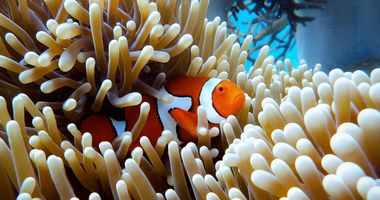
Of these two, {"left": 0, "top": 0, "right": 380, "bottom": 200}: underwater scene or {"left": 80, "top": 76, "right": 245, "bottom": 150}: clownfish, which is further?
{"left": 80, "top": 76, "right": 245, "bottom": 150}: clownfish

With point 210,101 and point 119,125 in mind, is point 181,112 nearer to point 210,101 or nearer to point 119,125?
point 210,101

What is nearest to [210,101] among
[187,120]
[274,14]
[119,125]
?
[187,120]

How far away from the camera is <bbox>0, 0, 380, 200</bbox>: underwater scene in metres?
0.84

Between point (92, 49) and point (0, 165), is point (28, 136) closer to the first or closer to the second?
point (0, 165)

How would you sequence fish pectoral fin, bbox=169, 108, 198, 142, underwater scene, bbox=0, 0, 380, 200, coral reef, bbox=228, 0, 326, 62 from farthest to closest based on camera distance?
coral reef, bbox=228, 0, 326, 62 → fish pectoral fin, bbox=169, 108, 198, 142 → underwater scene, bbox=0, 0, 380, 200

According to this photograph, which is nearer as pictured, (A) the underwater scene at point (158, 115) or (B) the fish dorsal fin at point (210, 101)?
(A) the underwater scene at point (158, 115)

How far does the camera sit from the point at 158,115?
1446mm

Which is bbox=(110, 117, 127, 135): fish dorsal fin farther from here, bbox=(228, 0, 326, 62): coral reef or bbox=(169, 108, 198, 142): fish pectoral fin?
bbox=(228, 0, 326, 62): coral reef

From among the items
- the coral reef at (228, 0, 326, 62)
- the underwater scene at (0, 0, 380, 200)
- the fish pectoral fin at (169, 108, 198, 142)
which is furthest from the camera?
the coral reef at (228, 0, 326, 62)

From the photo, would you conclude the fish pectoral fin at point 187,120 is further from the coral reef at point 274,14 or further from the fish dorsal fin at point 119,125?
the coral reef at point 274,14

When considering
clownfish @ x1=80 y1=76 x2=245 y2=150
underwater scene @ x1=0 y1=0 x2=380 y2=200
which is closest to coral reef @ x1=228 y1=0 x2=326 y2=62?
underwater scene @ x1=0 y1=0 x2=380 y2=200

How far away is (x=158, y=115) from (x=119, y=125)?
0.44 feet

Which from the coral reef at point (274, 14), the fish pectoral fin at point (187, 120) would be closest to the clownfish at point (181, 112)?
the fish pectoral fin at point (187, 120)

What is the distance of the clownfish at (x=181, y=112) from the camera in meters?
1.38
